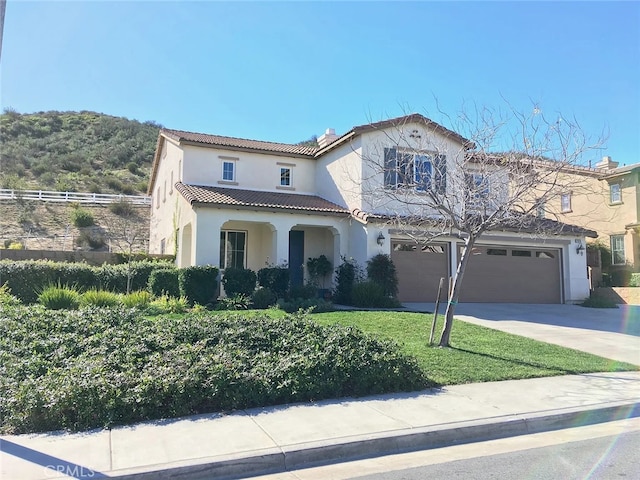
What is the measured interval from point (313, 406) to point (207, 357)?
166 centimetres

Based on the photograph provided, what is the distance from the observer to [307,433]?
18.4ft

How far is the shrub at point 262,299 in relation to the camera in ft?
50.7

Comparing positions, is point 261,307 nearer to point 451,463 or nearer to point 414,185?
point 414,185

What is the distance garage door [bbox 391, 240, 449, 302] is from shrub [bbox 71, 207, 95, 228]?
2572 cm

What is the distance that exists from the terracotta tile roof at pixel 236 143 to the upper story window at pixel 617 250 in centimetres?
1762

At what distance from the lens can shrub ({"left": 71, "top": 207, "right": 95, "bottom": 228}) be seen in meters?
35.3

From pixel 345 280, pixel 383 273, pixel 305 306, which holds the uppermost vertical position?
pixel 383 273

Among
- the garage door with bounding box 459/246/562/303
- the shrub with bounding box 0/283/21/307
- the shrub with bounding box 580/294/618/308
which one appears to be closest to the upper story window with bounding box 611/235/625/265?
the garage door with bounding box 459/246/562/303

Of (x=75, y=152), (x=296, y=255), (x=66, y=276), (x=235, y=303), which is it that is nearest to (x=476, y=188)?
(x=235, y=303)

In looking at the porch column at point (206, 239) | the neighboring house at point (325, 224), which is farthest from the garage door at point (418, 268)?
the porch column at point (206, 239)

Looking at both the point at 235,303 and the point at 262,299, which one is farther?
the point at 262,299

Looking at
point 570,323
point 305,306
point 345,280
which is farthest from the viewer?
point 345,280
